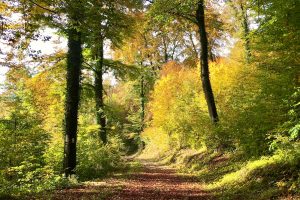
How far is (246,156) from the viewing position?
43.9ft

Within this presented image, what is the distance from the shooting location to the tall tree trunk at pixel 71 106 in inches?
558

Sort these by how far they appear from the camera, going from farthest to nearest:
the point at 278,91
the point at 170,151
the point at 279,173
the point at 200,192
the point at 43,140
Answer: the point at 170,151 → the point at 43,140 → the point at 200,192 → the point at 278,91 → the point at 279,173

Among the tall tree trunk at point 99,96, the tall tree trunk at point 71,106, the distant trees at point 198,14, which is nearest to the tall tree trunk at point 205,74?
the distant trees at point 198,14

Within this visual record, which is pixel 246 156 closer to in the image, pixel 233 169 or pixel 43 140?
pixel 233 169

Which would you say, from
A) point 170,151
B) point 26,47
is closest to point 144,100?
point 170,151

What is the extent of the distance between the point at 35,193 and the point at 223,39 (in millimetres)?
28625

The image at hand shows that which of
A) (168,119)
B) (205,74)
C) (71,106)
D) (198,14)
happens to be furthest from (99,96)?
(168,119)

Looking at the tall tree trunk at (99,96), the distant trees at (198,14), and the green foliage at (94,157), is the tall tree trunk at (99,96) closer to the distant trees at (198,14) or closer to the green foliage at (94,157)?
the green foliage at (94,157)

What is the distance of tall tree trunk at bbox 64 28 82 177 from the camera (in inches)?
558

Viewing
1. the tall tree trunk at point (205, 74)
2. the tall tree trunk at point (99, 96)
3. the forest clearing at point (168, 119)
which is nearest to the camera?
the forest clearing at point (168, 119)

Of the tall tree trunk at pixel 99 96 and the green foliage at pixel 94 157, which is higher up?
the tall tree trunk at pixel 99 96

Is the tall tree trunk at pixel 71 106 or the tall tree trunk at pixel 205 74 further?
the tall tree trunk at pixel 205 74

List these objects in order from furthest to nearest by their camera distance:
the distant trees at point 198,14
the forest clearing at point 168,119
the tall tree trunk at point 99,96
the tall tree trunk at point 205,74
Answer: the tall tree trunk at point 99,96
the tall tree trunk at point 205,74
the distant trees at point 198,14
the forest clearing at point 168,119

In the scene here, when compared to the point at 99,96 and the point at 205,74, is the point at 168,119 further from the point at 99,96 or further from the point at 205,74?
the point at 205,74
